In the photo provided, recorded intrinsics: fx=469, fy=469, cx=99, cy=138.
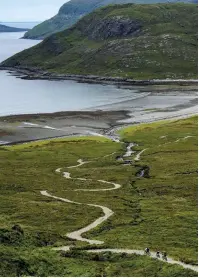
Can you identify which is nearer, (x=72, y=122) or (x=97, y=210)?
(x=97, y=210)

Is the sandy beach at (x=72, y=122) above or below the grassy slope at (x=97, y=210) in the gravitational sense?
above

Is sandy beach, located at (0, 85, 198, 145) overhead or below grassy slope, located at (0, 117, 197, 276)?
overhead

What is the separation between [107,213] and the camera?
6625 centimetres

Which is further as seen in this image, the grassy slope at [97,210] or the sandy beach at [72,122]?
the sandy beach at [72,122]

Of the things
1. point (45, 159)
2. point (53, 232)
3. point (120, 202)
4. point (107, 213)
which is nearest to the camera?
point (53, 232)

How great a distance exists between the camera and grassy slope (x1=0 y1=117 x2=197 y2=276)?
4406 centimetres

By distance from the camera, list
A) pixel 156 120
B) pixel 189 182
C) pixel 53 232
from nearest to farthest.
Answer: pixel 53 232
pixel 189 182
pixel 156 120

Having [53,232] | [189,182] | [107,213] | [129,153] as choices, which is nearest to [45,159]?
[129,153]

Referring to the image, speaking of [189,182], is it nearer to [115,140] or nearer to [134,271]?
[134,271]

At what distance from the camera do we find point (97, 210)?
67625 millimetres

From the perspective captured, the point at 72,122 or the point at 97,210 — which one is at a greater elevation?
the point at 72,122

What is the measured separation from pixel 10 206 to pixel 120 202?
16.7 metres

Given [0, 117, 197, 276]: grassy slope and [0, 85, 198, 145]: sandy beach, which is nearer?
[0, 117, 197, 276]: grassy slope

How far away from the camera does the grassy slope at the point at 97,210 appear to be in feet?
145
